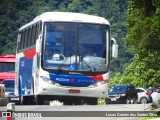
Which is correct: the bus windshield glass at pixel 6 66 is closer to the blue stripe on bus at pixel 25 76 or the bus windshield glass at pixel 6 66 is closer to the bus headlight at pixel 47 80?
the blue stripe on bus at pixel 25 76

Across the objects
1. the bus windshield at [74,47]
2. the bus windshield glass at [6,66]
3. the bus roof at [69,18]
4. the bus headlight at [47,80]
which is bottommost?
the bus headlight at [47,80]

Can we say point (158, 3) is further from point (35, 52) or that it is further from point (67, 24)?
point (35, 52)

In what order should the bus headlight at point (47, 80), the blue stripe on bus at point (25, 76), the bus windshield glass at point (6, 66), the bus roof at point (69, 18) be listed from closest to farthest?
1. the bus headlight at point (47, 80)
2. the bus roof at point (69, 18)
3. the blue stripe on bus at point (25, 76)
4. the bus windshield glass at point (6, 66)

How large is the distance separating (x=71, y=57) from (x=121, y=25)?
329ft

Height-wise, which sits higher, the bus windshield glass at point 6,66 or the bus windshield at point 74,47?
the bus windshield at point 74,47

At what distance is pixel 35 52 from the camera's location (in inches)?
1105

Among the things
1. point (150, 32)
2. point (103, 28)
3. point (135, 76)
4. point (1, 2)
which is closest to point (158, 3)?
point (150, 32)

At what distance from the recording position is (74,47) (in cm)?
2669

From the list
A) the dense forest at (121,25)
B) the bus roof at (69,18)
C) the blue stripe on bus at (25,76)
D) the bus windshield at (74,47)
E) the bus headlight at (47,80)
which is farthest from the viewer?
the blue stripe on bus at (25,76)

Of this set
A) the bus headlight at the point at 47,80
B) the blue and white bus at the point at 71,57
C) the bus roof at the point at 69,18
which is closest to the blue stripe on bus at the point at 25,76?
→ the blue and white bus at the point at 71,57

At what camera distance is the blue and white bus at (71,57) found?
26438 mm

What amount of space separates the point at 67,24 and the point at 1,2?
112 meters

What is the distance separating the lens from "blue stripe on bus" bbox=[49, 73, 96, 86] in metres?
26.5

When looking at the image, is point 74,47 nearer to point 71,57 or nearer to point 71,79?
point 71,57
